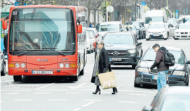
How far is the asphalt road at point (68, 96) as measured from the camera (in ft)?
39.4

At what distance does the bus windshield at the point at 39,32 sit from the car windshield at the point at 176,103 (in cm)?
1097

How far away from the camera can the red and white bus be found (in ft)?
56.2

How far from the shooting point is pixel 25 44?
1719 centimetres

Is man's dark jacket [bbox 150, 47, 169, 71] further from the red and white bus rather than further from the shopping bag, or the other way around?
the red and white bus

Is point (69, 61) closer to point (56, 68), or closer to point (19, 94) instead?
point (56, 68)

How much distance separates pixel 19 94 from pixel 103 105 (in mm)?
3321

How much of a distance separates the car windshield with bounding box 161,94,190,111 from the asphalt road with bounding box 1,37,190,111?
5267mm

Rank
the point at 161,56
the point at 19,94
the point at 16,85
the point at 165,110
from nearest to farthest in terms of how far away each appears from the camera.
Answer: the point at 165,110 < the point at 161,56 < the point at 19,94 < the point at 16,85

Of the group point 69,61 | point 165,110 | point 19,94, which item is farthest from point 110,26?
point 165,110

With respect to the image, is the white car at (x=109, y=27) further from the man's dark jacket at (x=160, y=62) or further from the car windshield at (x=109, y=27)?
the man's dark jacket at (x=160, y=62)

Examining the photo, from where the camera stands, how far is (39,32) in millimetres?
17234

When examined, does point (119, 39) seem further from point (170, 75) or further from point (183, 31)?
point (183, 31)

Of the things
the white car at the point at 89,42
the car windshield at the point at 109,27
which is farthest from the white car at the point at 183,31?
the white car at the point at 89,42

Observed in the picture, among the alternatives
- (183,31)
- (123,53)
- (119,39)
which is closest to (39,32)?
(123,53)
